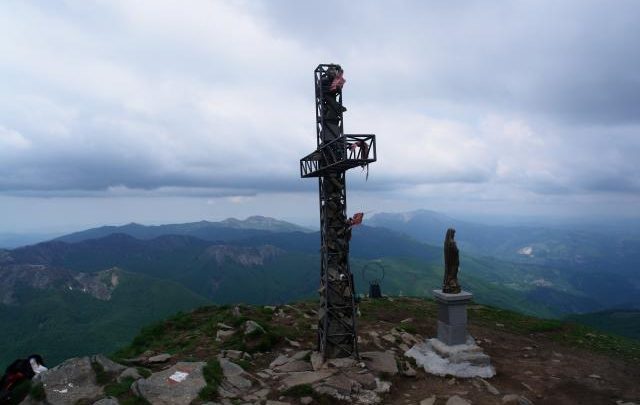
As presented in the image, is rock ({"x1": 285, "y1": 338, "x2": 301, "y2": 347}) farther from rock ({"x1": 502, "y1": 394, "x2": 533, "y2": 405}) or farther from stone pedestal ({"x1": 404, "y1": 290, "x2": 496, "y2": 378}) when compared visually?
rock ({"x1": 502, "y1": 394, "x2": 533, "y2": 405})

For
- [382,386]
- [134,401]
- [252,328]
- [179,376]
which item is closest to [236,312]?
[252,328]

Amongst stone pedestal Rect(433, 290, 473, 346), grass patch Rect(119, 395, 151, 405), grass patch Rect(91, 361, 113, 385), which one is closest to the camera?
grass patch Rect(119, 395, 151, 405)

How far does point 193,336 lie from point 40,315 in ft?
671

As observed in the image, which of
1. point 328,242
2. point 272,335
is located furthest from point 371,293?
point 328,242

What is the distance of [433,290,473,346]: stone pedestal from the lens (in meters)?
17.9

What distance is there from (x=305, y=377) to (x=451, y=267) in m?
8.44

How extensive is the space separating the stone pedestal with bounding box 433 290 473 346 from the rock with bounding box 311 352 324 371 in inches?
229

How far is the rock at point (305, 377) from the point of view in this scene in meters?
14.7

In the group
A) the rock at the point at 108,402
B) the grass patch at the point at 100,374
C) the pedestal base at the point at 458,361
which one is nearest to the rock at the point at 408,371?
the pedestal base at the point at 458,361

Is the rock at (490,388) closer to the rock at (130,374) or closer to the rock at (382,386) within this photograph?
the rock at (382,386)

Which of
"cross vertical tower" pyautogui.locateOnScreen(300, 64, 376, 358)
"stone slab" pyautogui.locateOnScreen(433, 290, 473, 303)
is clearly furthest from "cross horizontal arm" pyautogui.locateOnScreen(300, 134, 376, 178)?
"stone slab" pyautogui.locateOnScreen(433, 290, 473, 303)

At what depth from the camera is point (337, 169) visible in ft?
56.1

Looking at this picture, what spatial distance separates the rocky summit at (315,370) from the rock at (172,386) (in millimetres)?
34

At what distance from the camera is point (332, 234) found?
58.0ft
